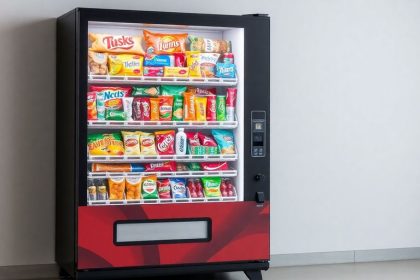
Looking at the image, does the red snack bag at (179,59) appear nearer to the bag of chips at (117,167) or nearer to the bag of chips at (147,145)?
the bag of chips at (147,145)

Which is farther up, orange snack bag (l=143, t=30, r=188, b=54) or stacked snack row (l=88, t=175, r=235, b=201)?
orange snack bag (l=143, t=30, r=188, b=54)

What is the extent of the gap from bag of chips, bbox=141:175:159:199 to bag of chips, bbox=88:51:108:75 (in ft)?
2.28

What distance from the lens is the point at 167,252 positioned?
505 cm

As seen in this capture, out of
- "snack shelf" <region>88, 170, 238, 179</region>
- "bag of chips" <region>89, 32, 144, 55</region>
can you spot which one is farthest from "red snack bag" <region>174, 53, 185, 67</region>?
"snack shelf" <region>88, 170, 238, 179</region>

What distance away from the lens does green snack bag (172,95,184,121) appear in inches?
203

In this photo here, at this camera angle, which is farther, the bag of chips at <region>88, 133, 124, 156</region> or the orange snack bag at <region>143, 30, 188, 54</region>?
the orange snack bag at <region>143, 30, 188, 54</region>

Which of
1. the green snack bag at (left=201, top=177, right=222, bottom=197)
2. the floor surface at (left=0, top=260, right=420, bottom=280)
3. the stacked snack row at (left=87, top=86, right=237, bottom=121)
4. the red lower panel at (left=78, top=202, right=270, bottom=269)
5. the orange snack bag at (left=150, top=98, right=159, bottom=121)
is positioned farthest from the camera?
the floor surface at (left=0, top=260, right=420, bottom=280)

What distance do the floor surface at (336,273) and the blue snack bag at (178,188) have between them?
70cm

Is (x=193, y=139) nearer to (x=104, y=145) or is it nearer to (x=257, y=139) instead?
(x=257, y=139)

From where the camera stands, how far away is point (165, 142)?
5.14 meters

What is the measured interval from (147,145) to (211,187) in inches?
19.3

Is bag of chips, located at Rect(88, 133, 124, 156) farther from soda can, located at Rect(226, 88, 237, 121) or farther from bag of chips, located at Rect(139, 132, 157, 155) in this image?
soda can, located at Rect(226, 88, 237, 121)

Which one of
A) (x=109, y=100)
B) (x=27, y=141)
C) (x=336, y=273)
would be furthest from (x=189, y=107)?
(x=336, y=273)

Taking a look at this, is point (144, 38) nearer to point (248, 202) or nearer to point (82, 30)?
point (82, 30)
